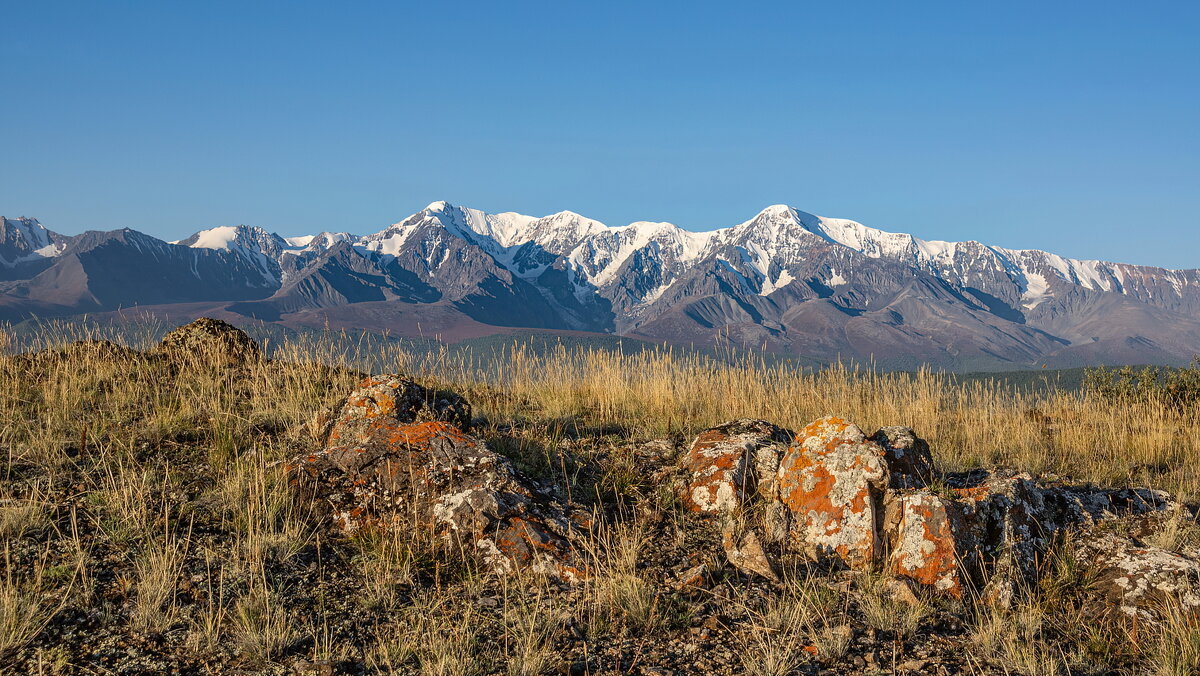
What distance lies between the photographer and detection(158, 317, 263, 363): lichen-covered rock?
9781 millimetres

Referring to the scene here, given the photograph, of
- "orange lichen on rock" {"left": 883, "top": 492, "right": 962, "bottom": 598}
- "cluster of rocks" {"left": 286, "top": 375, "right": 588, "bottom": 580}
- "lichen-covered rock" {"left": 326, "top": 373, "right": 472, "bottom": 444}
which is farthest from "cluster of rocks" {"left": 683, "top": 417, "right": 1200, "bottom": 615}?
"lichen-covered rock" {"left": 326, "top": 373, "right": 472, "bottom": 444}

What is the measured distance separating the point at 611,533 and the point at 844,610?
5.38 ft

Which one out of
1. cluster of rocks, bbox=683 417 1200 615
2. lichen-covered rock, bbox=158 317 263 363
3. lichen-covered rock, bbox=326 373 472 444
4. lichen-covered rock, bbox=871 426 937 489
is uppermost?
lichen-covered rock, bbox=158 317 263 363

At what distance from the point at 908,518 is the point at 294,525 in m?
4.33

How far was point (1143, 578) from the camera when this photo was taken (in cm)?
477

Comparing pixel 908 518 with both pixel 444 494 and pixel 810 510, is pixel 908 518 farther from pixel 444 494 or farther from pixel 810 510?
pixel 444 494

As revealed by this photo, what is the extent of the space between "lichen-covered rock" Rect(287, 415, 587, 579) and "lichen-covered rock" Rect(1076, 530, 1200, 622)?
3653 mm

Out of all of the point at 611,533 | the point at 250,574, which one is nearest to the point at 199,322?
the point at 250,574

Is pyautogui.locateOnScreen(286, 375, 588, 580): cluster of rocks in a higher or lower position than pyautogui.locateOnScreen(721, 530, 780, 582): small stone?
higher

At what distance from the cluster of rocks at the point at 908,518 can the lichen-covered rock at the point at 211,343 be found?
23.5ft

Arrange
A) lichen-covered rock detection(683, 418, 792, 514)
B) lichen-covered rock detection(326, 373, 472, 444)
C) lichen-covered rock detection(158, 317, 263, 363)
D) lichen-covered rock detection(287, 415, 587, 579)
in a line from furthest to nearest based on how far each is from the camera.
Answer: lichen-covered rock detection(158, 317, 263, 363), lichen-covered rock detection(326, 373, 472, 444), lichen-covered rock detection(683, 418, 792, 514), lichen-covered rock detection(287, 415, 587, 579)

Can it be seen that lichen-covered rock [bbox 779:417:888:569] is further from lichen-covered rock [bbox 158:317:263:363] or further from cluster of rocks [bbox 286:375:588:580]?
lichen-covered rock [bbox 158:317:263:363]

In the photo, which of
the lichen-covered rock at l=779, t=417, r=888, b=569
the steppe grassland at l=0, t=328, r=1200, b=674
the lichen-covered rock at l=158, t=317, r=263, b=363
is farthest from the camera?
the lichen-covered rock at l=158, t=317, r=263, b=363

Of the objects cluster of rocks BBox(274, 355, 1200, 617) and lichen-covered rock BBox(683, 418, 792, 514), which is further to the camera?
lichen-covered rock BBox(683, 418, 792, 514)
